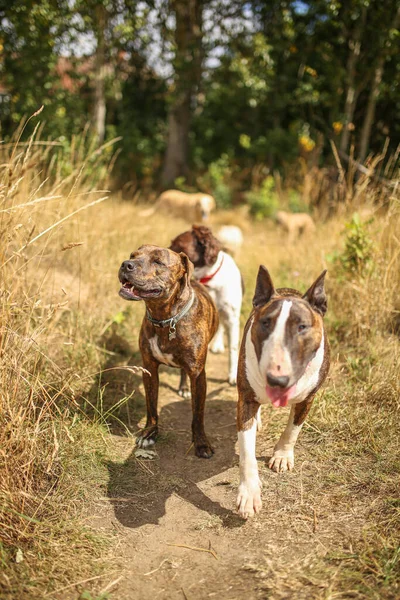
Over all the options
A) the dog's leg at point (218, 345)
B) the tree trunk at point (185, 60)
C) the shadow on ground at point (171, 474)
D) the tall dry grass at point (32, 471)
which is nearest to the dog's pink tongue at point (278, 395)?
the shadow on ground at point (171, 474)

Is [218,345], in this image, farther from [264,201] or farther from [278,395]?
[264,201]

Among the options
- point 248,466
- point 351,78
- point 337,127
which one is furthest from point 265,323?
point 337,127

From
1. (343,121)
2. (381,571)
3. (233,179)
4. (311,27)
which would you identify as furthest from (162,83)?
(381,571)

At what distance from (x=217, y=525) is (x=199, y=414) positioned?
0.85 metres

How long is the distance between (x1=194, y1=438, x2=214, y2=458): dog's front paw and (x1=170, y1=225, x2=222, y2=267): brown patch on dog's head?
1483 mm

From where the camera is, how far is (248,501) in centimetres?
273

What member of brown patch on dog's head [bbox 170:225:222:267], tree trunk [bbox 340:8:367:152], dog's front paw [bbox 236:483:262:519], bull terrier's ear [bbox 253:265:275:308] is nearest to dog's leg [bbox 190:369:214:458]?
dog's front paw [bbox 236:483:262:519]

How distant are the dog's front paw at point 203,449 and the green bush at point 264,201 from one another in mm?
8402

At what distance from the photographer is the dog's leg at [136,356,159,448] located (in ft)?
11.7

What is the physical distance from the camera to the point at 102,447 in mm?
3404

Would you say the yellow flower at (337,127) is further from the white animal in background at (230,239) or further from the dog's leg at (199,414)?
the dog's leg at (199,414)

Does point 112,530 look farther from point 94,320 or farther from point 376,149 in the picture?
point 376,149

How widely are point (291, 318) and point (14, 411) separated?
156cm

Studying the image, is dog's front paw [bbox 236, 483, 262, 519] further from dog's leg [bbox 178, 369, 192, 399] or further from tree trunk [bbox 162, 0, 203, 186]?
tree trunk [bbox 162, 0, 203, 186]
